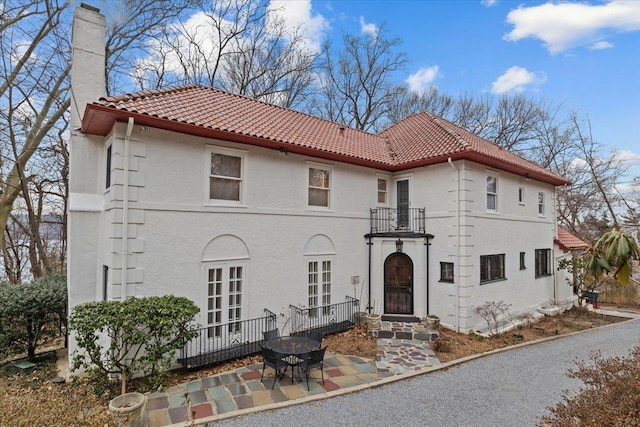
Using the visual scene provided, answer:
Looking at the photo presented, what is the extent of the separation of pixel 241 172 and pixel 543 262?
15.6m

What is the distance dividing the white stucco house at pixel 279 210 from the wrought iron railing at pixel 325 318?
0.35m

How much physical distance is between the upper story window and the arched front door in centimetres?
367

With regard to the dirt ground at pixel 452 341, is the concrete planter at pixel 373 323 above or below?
above

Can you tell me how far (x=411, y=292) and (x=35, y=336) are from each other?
12.9 m

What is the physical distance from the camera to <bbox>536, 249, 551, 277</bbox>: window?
15016mm

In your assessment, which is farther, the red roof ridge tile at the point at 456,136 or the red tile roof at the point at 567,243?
the red tile roof at the point at 567,243

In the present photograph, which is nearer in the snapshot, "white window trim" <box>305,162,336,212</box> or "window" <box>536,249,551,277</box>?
"white window trim" <box>305,162,336,212</box>

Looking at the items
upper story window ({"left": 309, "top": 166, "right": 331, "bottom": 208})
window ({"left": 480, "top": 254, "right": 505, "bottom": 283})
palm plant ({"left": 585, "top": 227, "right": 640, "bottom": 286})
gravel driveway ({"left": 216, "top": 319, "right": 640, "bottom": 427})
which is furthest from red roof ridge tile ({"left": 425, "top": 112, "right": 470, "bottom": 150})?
gravel driveway ({"left": 216, "top": 319, "right": 640, "bottom": 427})

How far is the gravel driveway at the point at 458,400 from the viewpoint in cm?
573

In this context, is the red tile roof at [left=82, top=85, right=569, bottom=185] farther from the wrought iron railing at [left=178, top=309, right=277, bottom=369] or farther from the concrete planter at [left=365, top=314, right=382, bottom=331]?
the concrete planter at [left=365, top=314, right=382, bottom=331]

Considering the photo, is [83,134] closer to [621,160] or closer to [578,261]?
[578,261]

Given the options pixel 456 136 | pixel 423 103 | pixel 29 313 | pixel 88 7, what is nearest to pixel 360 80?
pixel 423 103

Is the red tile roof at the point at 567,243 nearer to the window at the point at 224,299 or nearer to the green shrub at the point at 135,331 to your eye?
the window at the point at 224,299

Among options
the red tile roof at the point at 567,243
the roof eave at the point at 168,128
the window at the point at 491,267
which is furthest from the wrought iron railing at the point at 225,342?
the red tile roof at the point at 567,243
